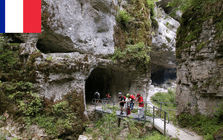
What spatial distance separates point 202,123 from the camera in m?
5.94

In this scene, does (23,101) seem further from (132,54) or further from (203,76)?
(203,76)

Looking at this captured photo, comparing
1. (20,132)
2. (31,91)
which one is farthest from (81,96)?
(20,132)

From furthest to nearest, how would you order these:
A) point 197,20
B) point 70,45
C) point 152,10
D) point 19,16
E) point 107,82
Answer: point 107,82 → point 152,10 → point 70,45 → point 197,20 → point 19,16

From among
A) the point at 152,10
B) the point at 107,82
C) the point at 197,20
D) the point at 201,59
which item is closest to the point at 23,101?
the point at 107,82

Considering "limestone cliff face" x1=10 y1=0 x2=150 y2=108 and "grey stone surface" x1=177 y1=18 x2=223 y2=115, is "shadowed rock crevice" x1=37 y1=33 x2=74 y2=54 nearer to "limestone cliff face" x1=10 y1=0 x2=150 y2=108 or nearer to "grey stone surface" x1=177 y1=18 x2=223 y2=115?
"limestone cliff face" x1=10 y1=0 x2=150 y2=108

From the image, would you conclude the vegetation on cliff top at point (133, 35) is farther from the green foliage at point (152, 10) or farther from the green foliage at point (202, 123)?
the green foliage at point (202, 123)

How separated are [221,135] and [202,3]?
6092mm

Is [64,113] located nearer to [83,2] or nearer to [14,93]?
[14,93]

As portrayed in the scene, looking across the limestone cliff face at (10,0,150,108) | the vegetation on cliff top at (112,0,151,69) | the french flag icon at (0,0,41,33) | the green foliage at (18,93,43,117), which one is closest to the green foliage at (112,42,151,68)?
the vegetation on cliff top at (112,0,151,69)

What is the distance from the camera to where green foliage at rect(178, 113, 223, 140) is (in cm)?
535

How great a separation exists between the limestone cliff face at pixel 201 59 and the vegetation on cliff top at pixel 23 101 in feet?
21.1

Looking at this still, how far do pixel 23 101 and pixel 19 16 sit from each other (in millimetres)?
3936

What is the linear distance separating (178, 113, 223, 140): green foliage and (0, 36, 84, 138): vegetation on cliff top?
579cm

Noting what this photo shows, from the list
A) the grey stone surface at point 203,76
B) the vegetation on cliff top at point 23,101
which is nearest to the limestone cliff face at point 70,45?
the vegetation on cliff top at point 23,101
